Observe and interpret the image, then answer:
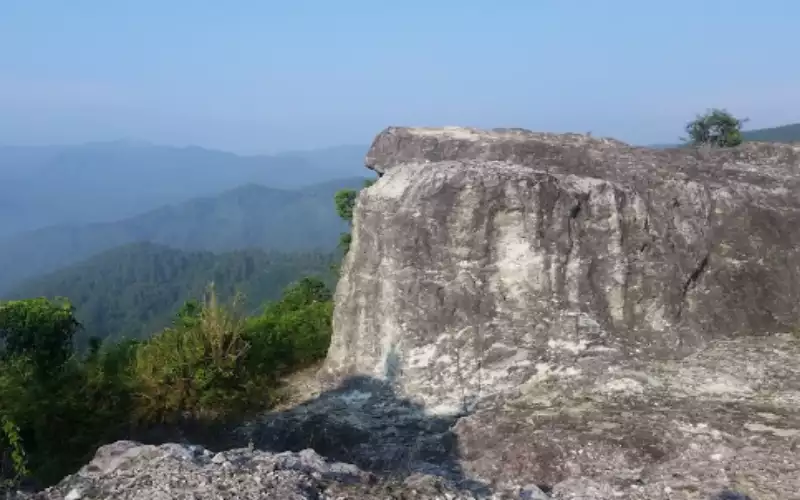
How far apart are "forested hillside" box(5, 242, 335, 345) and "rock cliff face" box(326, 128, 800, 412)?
167 feet

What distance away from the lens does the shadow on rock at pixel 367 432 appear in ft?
22.7

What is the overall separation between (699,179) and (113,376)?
745 cm

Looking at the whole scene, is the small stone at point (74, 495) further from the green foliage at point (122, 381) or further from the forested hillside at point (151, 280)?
the forested hillside at point (151, 280)

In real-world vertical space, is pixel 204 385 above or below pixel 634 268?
below

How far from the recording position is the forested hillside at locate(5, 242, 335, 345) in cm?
6588

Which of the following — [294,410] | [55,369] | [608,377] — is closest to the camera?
[608,377]

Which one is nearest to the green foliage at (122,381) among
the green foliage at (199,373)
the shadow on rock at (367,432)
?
the green foliage at (199,373)

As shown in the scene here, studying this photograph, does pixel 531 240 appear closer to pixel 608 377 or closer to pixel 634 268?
pixel 634 268

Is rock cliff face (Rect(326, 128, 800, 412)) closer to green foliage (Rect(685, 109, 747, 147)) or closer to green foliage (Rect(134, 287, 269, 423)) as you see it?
green foliage (Rect(134, 287, 269, 423))

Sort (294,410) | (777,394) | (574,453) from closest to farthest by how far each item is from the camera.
A: 1. (574,453)
2. (777,394)
3. (294,410)

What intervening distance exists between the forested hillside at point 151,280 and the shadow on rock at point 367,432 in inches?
2020

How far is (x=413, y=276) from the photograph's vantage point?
846 cm

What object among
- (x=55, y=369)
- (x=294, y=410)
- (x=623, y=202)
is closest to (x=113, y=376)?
(x=55, y=369)

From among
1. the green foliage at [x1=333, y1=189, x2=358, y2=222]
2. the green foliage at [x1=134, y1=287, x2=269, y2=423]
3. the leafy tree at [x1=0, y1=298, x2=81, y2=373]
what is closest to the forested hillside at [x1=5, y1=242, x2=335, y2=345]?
the green foliage at [x1=333, y1=189, x2=358, y2=222]
